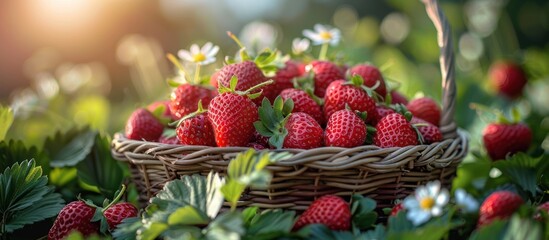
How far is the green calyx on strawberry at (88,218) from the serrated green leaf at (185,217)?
0.16 meters

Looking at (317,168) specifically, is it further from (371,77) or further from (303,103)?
(371,77)

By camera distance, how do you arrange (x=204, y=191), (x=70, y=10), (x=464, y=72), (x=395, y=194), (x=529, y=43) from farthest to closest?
(x=70, y=10), (x=529, y=43), (x=464, y=72), (x=395, y=194), (x=204, y=191)

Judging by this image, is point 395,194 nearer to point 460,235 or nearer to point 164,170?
point 460,235

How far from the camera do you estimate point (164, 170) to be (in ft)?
2.94

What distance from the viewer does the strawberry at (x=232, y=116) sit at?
0.85 m

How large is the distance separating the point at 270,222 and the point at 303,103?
8.7 inches

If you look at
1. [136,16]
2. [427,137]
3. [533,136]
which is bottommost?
[136,16]

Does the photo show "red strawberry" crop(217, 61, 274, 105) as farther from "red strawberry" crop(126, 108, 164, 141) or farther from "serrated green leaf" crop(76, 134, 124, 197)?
"serrated green leaf" crop(76, 134, 124, 197)

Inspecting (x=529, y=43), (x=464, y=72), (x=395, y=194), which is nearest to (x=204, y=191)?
(x=395, y=194)

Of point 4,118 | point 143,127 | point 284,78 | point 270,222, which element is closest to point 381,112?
point 284,78

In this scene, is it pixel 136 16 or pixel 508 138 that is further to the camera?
pixel 136 16

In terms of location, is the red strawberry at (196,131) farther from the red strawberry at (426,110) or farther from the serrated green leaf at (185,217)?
the red strawberry at (426,110)

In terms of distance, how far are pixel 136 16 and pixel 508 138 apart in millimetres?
3377

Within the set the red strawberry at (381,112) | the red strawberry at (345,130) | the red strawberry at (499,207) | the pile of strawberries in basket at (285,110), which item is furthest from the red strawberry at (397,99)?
the red strawberry at (499,207)
